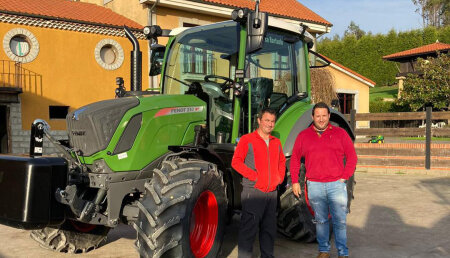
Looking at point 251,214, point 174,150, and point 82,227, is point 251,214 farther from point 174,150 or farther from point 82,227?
point 82,227

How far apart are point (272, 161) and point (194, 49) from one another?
175 centimetres

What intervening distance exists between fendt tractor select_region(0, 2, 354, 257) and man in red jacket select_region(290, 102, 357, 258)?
0.40 metres

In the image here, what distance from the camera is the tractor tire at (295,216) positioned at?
4.57m

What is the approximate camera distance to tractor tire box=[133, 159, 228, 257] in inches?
133

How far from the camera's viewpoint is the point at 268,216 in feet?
13.3

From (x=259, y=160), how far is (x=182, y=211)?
0.86 metres

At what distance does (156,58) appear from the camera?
212 inches

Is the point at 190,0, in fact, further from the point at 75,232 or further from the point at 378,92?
the point at 378,92

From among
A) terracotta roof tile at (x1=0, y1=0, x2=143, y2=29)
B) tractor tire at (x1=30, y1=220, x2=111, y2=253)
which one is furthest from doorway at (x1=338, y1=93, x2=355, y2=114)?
tractor tire at (x1=30, y1=220, x2=111, y2=253)

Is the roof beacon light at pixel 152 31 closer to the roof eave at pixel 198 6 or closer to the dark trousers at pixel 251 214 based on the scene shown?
the dark trousers at pixel 251 214

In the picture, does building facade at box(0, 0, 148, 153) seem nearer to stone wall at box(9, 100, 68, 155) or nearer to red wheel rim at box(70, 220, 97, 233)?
stone wall at box(9, 100, 68, 155)

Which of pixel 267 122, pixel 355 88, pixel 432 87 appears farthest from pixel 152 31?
pixel 432 87

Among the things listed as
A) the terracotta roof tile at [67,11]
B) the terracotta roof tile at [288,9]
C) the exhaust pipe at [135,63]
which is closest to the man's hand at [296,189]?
the exhaust pipe at [135,63]

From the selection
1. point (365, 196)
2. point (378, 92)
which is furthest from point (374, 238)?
point (378, 92)
